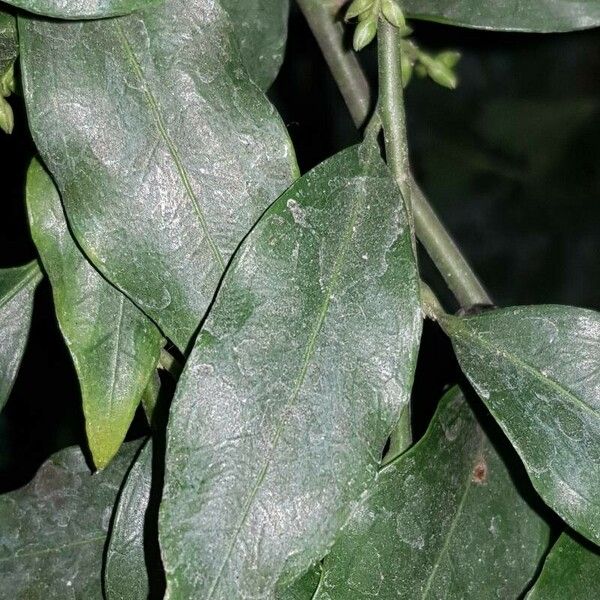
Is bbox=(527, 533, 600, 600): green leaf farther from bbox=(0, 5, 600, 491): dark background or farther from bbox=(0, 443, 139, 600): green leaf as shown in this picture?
bbox=(0, 5, 600, 491): dark background

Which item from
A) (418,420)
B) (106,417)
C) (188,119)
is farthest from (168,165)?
(418,420)

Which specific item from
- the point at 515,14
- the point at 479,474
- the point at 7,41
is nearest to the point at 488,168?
the point at 515,14

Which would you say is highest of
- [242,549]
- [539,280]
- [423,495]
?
[242,549]

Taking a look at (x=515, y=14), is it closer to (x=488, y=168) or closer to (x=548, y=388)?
(x=548, y=388)

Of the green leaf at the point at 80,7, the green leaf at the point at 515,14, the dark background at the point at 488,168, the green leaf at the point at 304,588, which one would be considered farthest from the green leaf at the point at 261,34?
the dark background at the point at 488,168

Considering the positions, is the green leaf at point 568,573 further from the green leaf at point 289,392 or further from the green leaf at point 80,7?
the green leaf at point 80,7

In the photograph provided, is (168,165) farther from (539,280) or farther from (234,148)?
(539,280)

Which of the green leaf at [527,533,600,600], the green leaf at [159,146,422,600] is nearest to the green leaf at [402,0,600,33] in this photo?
the green leaf at [159,146,422,600]
